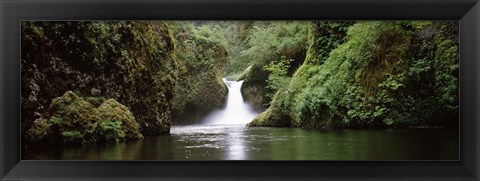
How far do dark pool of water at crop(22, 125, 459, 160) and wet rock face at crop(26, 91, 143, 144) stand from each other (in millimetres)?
103

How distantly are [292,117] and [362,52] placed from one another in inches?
39.5

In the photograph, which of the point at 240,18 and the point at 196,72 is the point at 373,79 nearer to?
the point at 196,72

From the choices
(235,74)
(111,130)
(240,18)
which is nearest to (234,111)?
(235,74)

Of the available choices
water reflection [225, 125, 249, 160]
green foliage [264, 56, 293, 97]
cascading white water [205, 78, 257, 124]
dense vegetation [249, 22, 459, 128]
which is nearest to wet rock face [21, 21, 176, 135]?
cascading white water [205, 78, 257, 124]

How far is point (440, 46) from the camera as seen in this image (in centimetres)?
409

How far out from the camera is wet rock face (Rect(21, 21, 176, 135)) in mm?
3832

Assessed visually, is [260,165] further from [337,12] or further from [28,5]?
[28,5]

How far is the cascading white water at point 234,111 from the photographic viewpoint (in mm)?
4344

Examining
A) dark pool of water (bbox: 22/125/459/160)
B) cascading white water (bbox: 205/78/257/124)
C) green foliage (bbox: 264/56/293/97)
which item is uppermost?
green foliage (bbox: 264/56/293/97)

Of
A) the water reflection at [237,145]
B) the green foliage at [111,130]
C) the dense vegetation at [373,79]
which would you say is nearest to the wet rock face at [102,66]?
the green foliage at [111,130]

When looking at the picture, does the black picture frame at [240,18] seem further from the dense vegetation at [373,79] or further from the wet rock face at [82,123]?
the dense vegetation at [373,79]

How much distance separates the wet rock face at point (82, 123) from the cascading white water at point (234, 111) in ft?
2.67

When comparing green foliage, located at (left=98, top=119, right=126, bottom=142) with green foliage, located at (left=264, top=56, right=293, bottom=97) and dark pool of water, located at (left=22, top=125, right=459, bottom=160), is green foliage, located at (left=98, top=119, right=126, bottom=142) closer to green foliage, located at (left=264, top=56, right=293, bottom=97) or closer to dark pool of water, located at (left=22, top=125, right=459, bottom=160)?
dark pool of water, located at (left=22, top=125, right=459, bottom=160)

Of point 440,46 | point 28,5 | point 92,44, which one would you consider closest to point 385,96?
point 440,46
